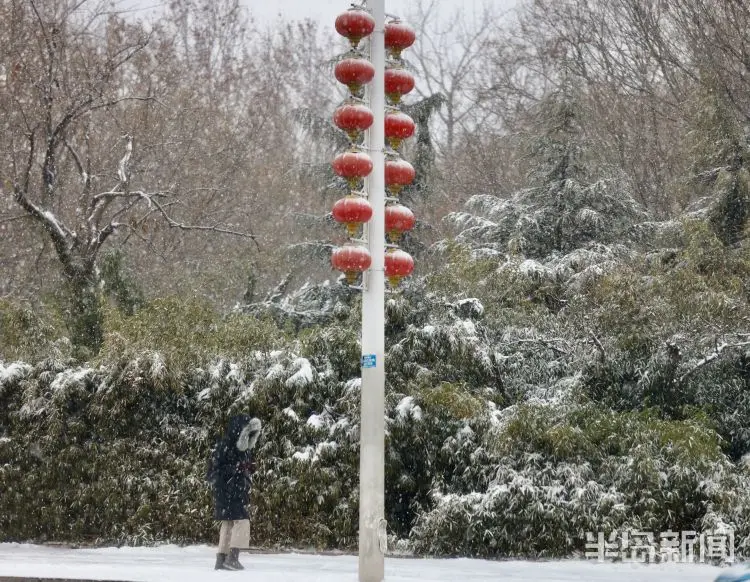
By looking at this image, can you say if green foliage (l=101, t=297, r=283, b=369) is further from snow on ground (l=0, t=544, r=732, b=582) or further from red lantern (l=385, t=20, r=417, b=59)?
red lantern (l=385, t=20, r=417, b=59)

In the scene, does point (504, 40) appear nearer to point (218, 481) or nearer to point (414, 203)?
point (414, 203)

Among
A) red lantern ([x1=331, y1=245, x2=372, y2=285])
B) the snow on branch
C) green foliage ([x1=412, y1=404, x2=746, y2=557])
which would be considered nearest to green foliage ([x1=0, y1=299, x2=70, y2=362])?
green foliage ([x1=412, y1=404, x2=746, y2=557])

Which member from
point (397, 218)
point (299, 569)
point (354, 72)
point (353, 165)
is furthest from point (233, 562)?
point (354, 72)

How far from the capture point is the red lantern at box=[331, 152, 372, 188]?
320 inches

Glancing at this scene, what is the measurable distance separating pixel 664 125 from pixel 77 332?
1314 centimetres

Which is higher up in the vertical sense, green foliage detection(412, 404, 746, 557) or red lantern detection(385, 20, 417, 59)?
red lantern detection(385, 20, 417, 59)

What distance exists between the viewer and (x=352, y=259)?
8047 mm

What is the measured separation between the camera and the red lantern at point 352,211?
807cm

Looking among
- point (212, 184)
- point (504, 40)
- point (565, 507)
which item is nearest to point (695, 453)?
point (565, 507)

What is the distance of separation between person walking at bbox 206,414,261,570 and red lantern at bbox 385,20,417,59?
13.2 ft

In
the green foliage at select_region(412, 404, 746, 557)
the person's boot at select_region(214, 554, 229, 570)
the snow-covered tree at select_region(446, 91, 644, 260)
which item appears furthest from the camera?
the snow-covered tree at select_region(446, 91, 644, 260)

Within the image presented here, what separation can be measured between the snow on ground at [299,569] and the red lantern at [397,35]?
5.01 metres

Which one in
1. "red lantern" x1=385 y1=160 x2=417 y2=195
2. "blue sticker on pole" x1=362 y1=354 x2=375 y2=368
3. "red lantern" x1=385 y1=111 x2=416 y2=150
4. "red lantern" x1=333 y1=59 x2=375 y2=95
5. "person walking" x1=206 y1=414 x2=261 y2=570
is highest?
"red lantern" x1=333 y1=59 x2=375 y2=95

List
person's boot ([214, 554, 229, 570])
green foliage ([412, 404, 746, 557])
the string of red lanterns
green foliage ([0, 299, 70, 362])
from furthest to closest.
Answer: green foliage ([0, 299, 70, 362]) < green foliage ([412, 404, 746, 557]) < person's boot ([214, 554, 229, 570]) < the string of red lanterns
